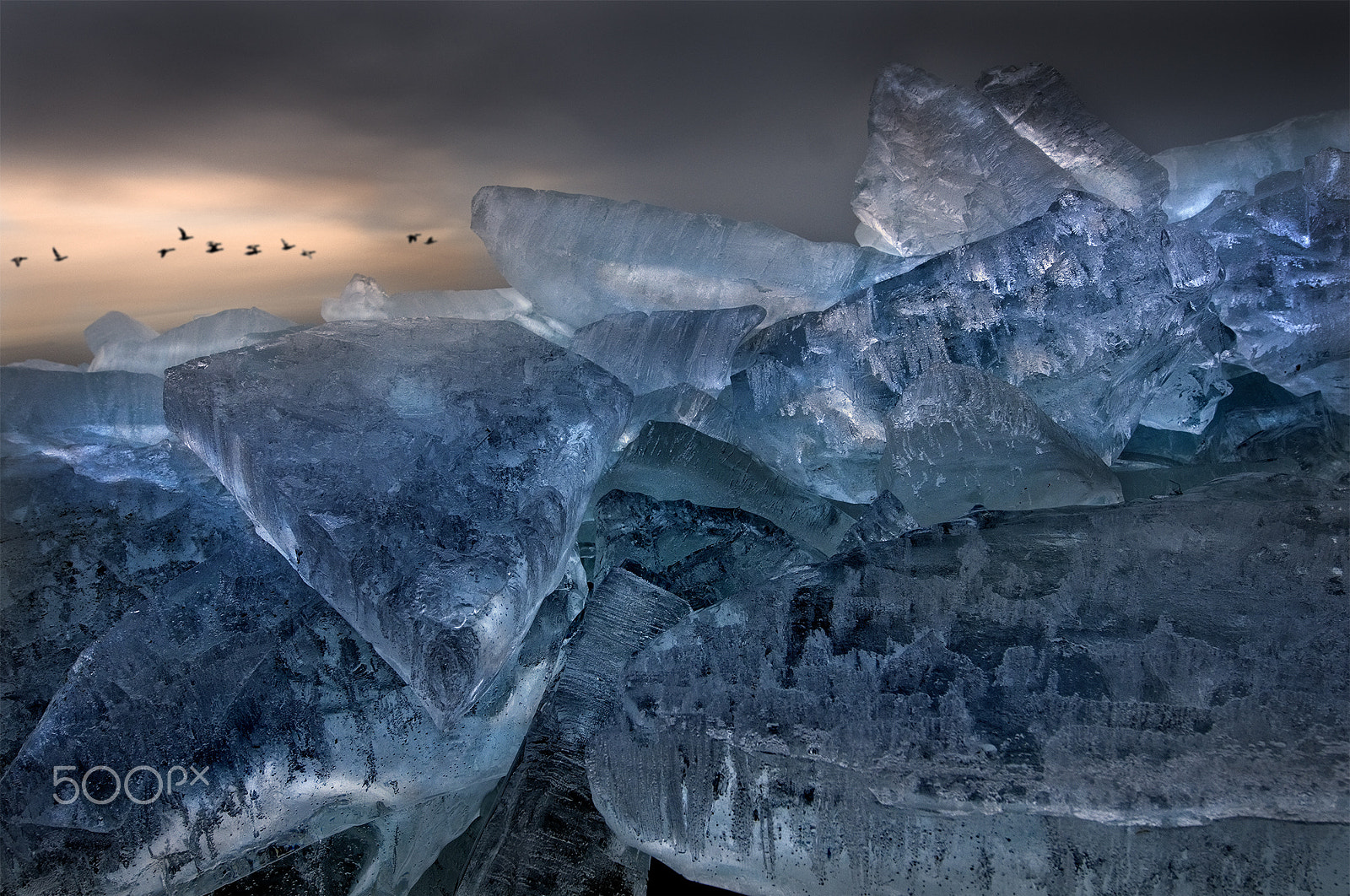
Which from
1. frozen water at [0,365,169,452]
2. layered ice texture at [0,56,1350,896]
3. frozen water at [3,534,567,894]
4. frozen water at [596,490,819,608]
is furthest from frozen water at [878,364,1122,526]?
frozen water at [0,365,169,452]

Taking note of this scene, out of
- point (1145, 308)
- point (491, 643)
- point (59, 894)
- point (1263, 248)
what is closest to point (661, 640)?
point (491, 643)

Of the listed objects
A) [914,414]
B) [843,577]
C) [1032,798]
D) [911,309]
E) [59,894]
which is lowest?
[59,894]

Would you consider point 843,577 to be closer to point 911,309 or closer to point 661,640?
point 661,640

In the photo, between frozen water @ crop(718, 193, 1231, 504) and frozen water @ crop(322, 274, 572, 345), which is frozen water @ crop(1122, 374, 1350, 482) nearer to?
frozen water @ crop(718, 193, 1231, 504)

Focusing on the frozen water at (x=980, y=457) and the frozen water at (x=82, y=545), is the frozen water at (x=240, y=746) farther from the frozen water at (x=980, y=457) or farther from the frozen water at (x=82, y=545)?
the frozen water at (x=980, y=457)

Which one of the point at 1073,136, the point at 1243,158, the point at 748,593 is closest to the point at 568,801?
the point at 748,593

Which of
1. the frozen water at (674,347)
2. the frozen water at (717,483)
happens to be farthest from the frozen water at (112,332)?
the frozen water at (717,483)
